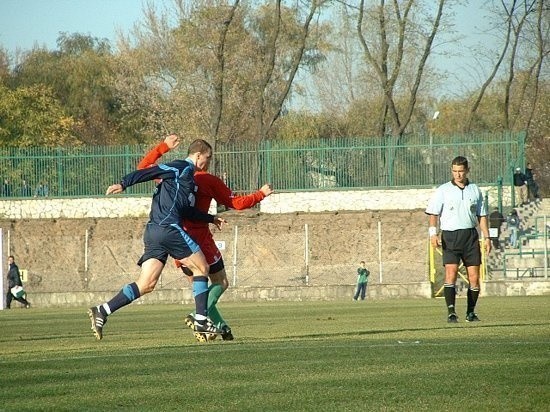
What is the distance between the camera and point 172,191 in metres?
13.4

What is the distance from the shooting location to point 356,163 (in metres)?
43.4

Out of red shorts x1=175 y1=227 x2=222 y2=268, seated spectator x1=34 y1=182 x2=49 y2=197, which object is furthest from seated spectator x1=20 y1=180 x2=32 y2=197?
red shorts x1=175 y1=227 x2=222 y2=268

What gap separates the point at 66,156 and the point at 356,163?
9603mm

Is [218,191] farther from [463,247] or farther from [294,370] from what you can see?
[294,370]

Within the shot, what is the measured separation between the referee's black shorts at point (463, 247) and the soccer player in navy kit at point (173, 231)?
3.78 meters

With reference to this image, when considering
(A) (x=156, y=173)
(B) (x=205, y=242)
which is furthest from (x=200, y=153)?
(B) (x=205, y=242)

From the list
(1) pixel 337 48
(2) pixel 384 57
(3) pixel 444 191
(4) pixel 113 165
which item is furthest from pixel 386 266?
(1) pixel 337 48

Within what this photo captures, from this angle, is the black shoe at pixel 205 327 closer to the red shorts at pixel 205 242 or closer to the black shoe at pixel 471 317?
the red shorts at pixel 205 242

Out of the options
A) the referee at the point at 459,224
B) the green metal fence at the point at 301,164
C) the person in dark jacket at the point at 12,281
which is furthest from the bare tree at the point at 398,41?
the referee at the point at 459,224

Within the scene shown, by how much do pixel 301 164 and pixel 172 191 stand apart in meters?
30.4

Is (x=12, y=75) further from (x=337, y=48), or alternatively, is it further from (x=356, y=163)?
(x=356, y=163)

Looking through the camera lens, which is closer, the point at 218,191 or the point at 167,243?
the point at 167,243

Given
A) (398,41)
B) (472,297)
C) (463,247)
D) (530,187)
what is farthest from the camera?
(398,41)

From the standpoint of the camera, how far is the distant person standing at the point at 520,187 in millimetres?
41719
